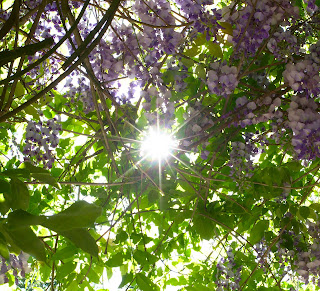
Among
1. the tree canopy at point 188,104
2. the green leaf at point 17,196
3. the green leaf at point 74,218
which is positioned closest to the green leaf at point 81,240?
the green leaf at point 74,218

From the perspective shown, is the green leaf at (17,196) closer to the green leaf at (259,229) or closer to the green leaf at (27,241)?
the green leaf at (27,241)

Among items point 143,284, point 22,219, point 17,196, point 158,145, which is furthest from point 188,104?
point 22,219

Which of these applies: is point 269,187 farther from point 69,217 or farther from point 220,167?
point 69,217

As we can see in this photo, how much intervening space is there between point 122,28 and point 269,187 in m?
0.74

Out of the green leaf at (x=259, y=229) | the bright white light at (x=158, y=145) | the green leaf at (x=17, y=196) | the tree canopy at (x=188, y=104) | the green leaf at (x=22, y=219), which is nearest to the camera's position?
the green leaf at (x=22, y=219)

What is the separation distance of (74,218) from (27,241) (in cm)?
4

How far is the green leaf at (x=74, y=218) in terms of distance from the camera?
0.29 meters

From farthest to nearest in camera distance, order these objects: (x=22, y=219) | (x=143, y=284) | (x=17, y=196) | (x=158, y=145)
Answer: (x=158, y=145), (x=143, y=284), (x=17, y=196), (x=22, y=219)

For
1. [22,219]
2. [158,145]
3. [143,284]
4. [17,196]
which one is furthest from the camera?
[158,145]

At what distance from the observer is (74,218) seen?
31cm

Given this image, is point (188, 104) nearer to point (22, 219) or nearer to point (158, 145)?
point (158, 145)

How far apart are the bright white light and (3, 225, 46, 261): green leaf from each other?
869 mm

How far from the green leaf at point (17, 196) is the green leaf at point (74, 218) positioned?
13 cm

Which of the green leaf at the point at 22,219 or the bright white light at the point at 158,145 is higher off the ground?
the bright white light at the point at 158,145
